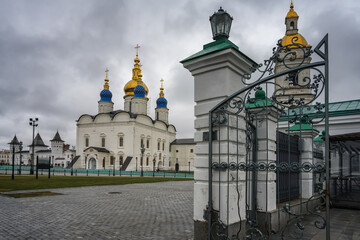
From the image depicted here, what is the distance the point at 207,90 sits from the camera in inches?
175

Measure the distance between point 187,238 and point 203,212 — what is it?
1.26 metres

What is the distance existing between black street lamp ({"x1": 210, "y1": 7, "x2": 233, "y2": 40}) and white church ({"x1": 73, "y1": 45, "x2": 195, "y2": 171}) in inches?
1513

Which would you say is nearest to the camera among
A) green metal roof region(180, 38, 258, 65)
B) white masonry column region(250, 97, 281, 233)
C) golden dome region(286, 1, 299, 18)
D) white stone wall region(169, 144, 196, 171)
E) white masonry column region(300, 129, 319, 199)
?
green metal roof region(180, 38, 258, 65)

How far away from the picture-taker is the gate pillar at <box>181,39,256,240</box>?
4.21 m

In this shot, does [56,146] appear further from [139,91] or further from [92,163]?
[139,91]

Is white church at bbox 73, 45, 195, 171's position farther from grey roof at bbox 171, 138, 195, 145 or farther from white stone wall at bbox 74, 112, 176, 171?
grey roof at bbox 171, 138, 195, 145

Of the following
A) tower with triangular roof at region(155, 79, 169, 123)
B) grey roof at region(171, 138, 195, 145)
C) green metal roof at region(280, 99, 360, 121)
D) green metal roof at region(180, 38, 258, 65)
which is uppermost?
tower with triangular roof at region(155, 79, 169, 123)

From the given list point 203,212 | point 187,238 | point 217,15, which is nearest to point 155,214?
point 187,238

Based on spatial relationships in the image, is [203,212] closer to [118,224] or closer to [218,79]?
[218,79]

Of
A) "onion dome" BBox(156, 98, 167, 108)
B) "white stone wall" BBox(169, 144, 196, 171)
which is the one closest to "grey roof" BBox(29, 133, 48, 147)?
"onion dome" BBox(156, 98, 167, 108)

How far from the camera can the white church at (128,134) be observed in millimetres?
45688

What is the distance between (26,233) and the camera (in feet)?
18.4

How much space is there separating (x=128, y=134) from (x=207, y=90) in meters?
42.9

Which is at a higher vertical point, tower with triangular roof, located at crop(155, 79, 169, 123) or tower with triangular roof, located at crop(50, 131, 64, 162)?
tower with triangular roof, located at crop(155, 79, 169, 123)
